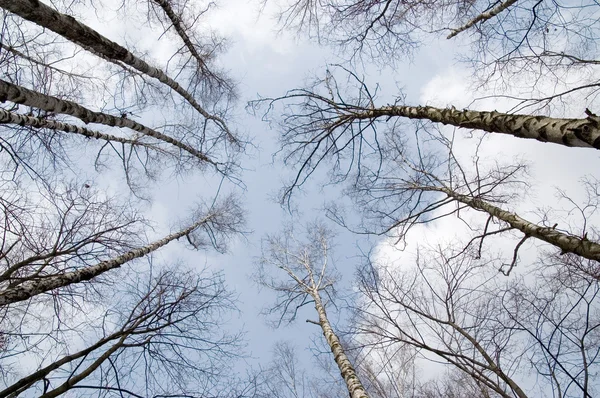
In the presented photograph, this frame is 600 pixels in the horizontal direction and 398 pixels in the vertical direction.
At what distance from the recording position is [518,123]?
270 cm

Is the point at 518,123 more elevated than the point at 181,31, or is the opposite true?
the point at 181,31

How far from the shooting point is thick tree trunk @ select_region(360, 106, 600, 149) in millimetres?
2154

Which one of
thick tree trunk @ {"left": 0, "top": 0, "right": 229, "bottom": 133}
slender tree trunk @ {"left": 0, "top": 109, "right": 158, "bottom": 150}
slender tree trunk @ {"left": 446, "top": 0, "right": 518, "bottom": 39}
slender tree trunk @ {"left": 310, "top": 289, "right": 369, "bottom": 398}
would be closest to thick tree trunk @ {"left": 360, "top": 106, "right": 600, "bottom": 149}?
slender tree trunk @ {"left": 446, "top": 0, "right": 518, "bottom": 39}

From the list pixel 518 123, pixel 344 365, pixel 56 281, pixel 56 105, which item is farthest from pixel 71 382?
pixel 518 123

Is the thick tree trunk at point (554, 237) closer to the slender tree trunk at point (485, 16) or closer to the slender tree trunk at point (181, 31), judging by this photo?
the slender tree trunk at point (485, 16)

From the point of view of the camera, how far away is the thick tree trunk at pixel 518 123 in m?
2.15

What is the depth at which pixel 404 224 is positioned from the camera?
190 inches

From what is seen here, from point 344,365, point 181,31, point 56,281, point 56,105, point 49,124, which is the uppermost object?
point 181,31

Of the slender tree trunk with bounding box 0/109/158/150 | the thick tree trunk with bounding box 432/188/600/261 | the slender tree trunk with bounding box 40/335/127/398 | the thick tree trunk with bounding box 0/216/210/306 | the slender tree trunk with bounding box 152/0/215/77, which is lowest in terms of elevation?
the slender tree trunk with bounding box 40/335/127/398

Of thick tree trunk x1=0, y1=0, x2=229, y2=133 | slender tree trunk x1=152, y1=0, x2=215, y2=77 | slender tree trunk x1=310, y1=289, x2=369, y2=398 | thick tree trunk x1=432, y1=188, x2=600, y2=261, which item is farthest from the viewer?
slender tree trunk x1=152, y1=0, x2=215, y2=77

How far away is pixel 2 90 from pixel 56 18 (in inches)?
33.7

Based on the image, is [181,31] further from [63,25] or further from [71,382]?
[71,382]

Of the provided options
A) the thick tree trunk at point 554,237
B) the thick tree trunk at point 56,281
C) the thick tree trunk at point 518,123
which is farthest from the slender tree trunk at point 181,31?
the thick tree trunk at point 554,237

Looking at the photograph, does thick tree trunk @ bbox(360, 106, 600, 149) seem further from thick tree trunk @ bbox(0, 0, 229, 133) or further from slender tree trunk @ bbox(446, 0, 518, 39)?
thick tree trunk @ bbox(0, 0, 229, 133)
